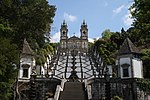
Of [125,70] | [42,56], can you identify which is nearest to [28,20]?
[42,56]

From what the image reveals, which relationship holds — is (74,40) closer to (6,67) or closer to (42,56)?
(42,56)

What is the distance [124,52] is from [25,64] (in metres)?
13.2

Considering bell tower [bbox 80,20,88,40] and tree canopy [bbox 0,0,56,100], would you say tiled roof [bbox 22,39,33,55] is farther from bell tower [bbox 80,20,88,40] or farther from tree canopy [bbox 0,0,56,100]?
bell tower [bbox 80,20,88,40]

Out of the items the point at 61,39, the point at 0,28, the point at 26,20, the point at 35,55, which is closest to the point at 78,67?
the point at 35,55

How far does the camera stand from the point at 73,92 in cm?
2852

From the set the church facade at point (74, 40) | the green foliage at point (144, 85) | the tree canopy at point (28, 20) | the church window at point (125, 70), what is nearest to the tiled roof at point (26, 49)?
the tree canopy at point (28, 20)

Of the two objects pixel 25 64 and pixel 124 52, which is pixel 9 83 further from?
pixel 124 52

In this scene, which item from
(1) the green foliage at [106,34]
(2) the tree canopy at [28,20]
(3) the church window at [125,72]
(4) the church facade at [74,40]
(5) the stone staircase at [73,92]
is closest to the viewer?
(5) the stone staircase at [73,92]

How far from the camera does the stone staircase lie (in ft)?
87.2

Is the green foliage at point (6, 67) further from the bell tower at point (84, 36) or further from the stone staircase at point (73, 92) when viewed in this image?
the bell tower at point (84, 36)

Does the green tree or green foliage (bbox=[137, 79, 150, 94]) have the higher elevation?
the green tree

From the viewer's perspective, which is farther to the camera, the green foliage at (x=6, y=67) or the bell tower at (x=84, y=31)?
the bell tower at (x=84, y=31)

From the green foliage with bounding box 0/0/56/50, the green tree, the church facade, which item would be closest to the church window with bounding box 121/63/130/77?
the green foliage with bounding box 0/0/56/50

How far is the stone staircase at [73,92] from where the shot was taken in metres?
26.6
